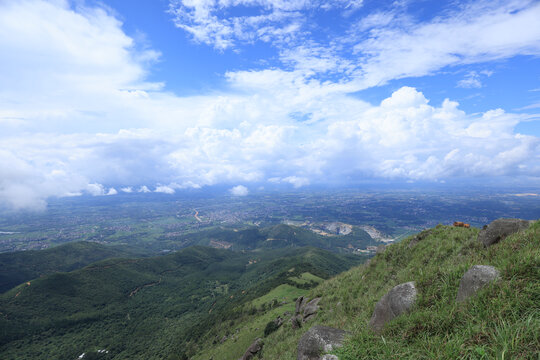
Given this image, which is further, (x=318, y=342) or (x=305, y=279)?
(x=305, y=279)

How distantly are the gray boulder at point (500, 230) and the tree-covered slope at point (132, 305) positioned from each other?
61522 millimetres

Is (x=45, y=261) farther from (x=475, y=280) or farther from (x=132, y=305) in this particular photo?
(x=475, y=280)

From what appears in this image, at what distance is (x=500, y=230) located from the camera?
30.1 feet

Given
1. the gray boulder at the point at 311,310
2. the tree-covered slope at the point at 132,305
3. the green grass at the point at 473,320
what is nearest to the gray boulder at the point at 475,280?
the green grass at the point at 473,320

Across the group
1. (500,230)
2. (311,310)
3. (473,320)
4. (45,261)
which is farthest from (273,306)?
(45,261)

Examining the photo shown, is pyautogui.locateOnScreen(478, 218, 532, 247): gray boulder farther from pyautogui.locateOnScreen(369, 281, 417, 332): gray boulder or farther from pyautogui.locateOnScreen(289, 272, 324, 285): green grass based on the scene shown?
pyautogui.locateOnScreen(289, 272, 324, 285): green grass

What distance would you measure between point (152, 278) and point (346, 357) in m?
167

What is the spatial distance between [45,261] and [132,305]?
110437mm

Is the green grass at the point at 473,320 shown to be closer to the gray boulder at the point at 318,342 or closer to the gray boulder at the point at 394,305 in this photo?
the gray boulder at the point at 394,305

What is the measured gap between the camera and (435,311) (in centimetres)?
592

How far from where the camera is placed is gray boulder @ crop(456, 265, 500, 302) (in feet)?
19.3

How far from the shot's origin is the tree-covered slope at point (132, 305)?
7394 centimetres

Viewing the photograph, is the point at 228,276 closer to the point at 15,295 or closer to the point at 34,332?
the point at 34,332

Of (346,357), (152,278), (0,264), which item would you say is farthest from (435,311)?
(0,264)
